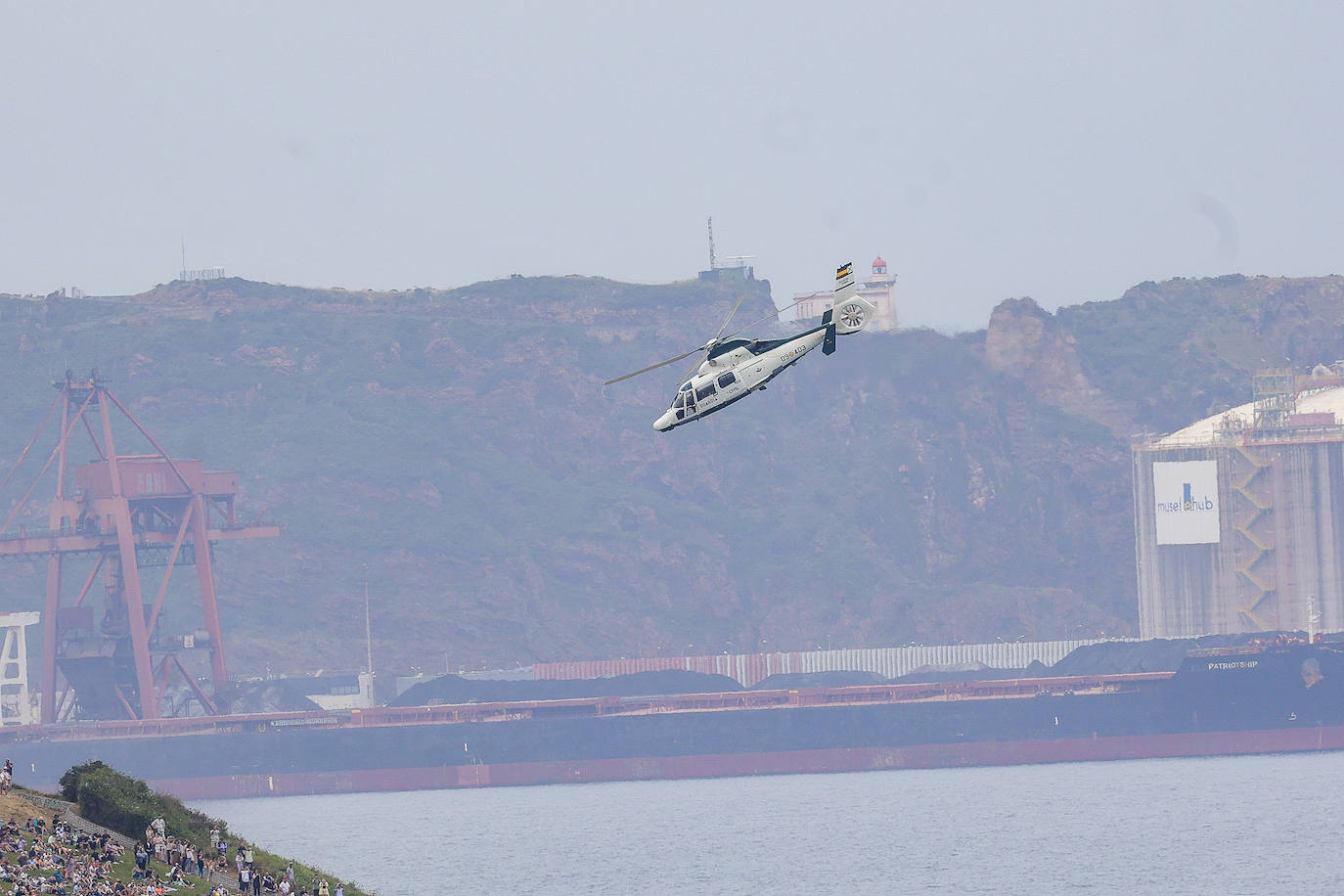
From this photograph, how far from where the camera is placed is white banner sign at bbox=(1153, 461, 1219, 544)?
132m

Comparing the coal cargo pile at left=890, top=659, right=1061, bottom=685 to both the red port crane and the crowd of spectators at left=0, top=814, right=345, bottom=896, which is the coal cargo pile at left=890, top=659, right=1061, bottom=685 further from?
the crowd of spectators at left=0, top=814, right=345, bottom=896

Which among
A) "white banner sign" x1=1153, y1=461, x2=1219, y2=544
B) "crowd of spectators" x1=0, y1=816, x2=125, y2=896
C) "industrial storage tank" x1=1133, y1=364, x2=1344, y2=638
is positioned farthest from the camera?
"white banner sign" x1=1153, y1=461, x2=1219, y2=544

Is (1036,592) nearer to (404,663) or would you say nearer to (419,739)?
(404,663)

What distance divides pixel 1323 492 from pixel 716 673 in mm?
40656

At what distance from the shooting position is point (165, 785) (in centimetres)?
11819

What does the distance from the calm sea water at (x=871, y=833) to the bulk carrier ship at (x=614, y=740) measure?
2648 millimetres

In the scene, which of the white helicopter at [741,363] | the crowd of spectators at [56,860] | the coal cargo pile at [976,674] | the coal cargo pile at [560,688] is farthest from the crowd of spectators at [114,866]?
the coal cargo pile at [976,674]

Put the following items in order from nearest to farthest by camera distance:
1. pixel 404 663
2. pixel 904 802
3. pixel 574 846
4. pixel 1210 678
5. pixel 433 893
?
pixel 433 893 → pixel 574 846 → pixel 904 802 → pixel 1210 678 → pixel 404 663

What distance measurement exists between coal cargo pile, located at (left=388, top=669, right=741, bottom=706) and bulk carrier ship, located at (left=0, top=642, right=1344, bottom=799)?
31.0ft

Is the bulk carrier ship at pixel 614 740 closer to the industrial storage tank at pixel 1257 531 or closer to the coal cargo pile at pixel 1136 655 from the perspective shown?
the coal cargo pile at pixel 1136 655

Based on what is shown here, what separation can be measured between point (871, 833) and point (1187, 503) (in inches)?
2351

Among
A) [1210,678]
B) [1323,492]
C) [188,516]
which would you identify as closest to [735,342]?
[1210,678]

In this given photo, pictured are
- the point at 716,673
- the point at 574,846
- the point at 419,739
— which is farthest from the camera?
the point at 716,673

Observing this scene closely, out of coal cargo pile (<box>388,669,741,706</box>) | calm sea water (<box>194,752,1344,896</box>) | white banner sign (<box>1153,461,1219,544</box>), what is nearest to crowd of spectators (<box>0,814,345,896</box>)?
calm sea water (<box>194,752,1344,896</box>)
